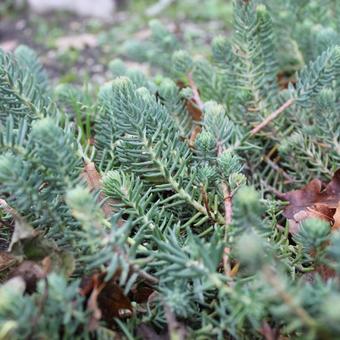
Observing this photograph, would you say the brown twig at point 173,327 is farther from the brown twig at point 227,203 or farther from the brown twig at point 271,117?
the brown twig at point 271,117

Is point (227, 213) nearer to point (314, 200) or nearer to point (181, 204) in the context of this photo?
point (181, 204)

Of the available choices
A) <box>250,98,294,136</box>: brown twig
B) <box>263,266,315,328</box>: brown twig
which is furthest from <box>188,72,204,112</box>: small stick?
<box>263,266,315,328</box>: brown twig

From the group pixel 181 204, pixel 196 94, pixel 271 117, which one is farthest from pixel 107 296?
pixel 196 94

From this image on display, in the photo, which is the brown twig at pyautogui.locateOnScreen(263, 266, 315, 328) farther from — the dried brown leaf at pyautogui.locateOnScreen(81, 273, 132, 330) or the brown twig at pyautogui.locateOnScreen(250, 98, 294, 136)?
the brown twig at pyautogui.locateOnScreen(250, 98, 294, 136)

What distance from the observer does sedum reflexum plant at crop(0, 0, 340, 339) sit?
0.92m

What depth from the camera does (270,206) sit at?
1.29 metres

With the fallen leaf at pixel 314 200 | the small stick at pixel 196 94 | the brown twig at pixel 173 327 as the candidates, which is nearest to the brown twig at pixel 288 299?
the brown twig at pixel 173 327

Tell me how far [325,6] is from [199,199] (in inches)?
50.2

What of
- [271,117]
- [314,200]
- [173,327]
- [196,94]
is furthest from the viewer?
[196,94]

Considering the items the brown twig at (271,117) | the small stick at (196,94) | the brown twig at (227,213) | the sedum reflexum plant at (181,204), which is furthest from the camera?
the small stick at (196,94)

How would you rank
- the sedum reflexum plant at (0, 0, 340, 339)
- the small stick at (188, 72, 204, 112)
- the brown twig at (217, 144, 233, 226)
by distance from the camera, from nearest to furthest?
1. the sedum reflexum plant at (0, 0, 340, 339)
2. the brown twig at (217, 144, 233, 226)
3. the small stick at (188, 72, 204, 112)

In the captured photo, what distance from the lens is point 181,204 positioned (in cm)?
129

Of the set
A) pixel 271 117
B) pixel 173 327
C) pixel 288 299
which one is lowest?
pixel 173 327

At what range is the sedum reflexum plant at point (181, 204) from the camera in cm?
92
